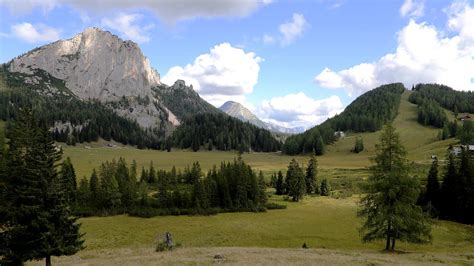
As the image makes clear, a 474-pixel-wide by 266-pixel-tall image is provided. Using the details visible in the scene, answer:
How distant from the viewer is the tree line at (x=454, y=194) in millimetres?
75812

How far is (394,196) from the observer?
43.0m

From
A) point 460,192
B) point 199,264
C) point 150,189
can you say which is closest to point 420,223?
point 199,264

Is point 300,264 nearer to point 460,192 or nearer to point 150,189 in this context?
point 460,192

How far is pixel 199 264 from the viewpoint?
33219 millimetres

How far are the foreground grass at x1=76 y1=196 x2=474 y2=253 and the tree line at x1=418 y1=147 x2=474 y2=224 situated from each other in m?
4.29

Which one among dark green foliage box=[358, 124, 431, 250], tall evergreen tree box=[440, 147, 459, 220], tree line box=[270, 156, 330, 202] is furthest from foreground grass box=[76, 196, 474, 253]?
tree line box=[270, 156, 330, 202]

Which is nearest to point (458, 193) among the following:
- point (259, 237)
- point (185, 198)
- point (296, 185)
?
point (259, 237)

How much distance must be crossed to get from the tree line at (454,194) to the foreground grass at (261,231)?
4.29 meters

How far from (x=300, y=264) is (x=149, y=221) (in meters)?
56.0

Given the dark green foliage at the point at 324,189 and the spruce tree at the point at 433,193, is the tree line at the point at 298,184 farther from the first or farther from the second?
the spruce tree at the point at 433,193

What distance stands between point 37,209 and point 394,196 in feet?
113

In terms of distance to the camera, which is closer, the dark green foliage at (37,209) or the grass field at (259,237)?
the dark green foliage at (37,209)

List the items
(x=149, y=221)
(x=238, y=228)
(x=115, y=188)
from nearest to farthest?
(x=238, y=228) < (x=149, y=221) < (x=115, y=188)

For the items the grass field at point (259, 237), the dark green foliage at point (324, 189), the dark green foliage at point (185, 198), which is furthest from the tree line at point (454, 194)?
the dark green foliage at point (324, 189)
